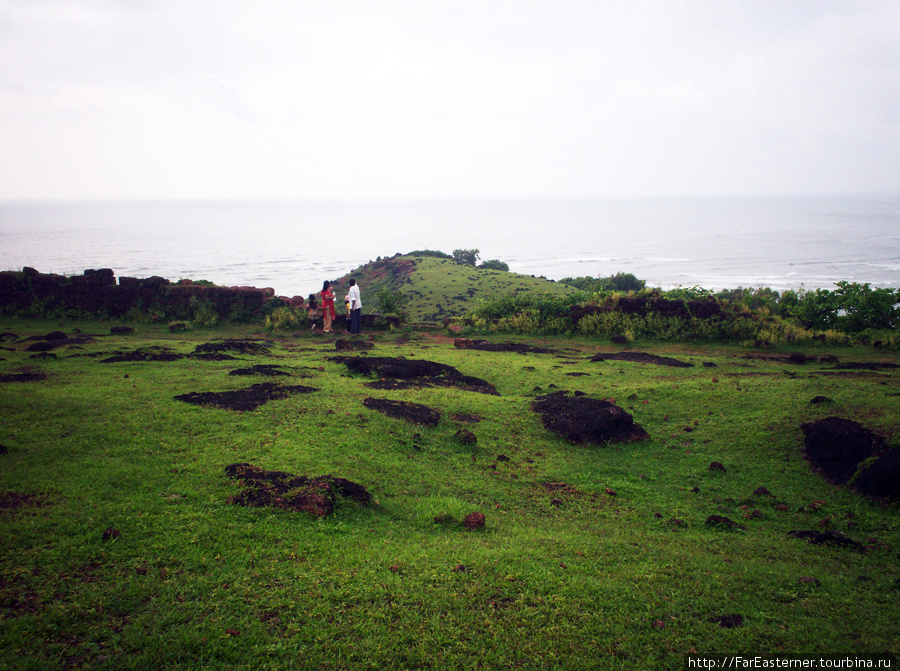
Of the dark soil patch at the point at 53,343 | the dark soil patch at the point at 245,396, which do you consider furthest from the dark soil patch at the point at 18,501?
the dark soil patch at the point at 53,343

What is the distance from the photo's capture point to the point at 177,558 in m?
4.67

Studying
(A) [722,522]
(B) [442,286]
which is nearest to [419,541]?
(A) [722,522]

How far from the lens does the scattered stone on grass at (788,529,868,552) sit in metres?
5.64

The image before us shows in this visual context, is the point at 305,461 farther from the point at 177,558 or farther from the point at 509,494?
the point at 509,494

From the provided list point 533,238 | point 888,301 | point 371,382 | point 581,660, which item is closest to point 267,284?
point 371,382

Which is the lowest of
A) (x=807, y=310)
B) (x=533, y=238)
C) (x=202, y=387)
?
(x=202, y=387)

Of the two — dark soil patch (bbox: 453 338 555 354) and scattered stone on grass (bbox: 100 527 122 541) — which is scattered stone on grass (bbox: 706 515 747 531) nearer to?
scattered stone on grass (bbox: 100 527 122 541)

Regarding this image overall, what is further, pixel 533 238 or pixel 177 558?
pixel 533 238

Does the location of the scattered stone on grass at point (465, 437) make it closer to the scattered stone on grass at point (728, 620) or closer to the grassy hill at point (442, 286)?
the scattered stone on grass at point (728, 620)

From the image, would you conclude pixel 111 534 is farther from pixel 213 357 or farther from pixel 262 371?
pixel 213 357

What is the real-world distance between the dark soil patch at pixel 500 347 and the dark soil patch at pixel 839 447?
9.51 metres

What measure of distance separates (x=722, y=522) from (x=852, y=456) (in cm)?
261

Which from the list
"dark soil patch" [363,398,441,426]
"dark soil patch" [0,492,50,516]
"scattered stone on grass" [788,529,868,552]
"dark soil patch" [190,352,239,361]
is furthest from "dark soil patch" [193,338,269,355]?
"scattered stone on grass" [788,529,868,552]

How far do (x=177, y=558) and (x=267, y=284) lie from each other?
191ft
